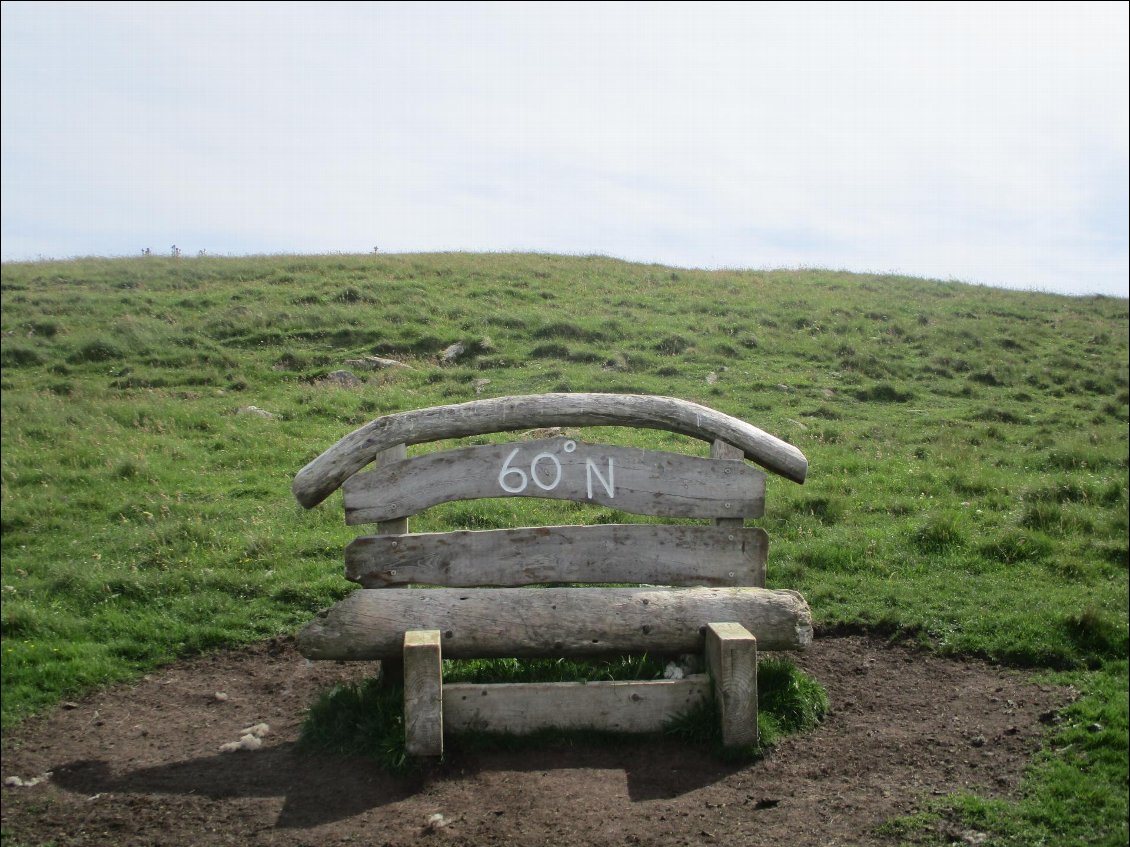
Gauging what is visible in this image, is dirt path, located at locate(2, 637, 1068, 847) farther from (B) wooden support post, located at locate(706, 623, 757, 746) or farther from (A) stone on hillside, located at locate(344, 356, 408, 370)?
(A) stone on hillside, located at locate(344, 356, 408, 370)

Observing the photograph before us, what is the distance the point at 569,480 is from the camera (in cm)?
645

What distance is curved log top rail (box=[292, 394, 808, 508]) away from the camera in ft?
20.7

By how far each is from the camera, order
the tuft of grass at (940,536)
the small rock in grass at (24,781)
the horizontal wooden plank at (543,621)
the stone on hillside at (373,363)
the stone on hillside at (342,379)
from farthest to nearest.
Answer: the stone on hillside at (373,363), the stone on hillside at (342,379), the tuft of grass at (940,536), the horizontal wooden plank at (543,621), the small rock in grass at (24,781)

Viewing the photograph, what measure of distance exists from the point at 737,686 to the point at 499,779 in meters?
1.52

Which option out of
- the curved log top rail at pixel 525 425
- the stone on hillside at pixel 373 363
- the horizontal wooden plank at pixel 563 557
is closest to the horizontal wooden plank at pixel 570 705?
the horizontal wooden plank at pixel 563 557

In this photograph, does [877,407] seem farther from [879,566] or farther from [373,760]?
[373,760]

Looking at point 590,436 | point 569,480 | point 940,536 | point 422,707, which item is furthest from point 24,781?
point 590,436

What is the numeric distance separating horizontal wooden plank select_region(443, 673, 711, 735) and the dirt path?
0.17 meters

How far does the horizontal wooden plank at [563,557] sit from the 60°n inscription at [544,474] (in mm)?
283

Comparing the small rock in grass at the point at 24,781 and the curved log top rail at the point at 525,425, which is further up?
the curved log top rail at the point at 525,425

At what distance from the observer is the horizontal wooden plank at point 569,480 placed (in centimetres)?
632

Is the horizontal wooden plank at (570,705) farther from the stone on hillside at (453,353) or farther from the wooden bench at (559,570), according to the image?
the stone on hillside at (453,353)

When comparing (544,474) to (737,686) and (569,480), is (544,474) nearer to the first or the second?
(569,480)

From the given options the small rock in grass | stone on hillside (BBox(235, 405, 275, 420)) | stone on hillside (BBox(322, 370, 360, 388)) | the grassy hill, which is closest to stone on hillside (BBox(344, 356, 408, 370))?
the grassy hill
